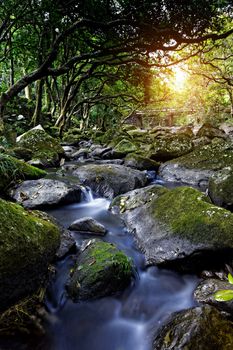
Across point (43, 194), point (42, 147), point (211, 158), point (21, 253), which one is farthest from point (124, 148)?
point (21, 253)

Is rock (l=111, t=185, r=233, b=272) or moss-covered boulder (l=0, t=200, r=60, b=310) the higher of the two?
moss-covered boulder (l=0, t=200, r=60, b=310)

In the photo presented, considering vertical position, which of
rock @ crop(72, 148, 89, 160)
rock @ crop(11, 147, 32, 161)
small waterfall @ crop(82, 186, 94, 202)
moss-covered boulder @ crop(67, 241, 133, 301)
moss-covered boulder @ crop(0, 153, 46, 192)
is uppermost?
rock @ crop(11, 147, 32, 161)

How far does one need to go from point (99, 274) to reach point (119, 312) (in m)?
0.51

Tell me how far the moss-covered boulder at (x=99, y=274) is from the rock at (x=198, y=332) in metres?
0.75

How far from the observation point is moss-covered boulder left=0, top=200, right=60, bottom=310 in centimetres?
250

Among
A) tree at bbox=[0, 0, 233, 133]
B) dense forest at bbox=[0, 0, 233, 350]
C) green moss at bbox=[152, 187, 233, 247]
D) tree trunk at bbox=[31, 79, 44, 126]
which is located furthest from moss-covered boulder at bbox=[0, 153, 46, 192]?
tree trunk at bbox=[31, 79, 44, 126]

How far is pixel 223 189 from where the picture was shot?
5426 millimetres

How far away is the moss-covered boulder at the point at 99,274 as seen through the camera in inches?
127

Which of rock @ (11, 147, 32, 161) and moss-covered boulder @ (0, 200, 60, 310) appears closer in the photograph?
moss-covered boulder @ (0, 200, 60, 310)

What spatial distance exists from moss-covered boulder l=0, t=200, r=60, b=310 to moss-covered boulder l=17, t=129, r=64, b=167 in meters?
6.79

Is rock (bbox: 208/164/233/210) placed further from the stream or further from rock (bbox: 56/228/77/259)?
rock (bbox: 56/228/77/259)

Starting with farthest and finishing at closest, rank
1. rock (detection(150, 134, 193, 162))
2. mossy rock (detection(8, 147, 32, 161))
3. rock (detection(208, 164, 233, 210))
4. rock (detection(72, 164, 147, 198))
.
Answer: rock (detection(150, 134, 193, 162)) → mossy rock (detection(8, 147, 32, 161)) → rock (detection(72, 164, 147, 198)) → rock (detection(208, 164, 233, 210))

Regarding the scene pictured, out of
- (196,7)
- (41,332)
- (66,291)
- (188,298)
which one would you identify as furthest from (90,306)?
(196,7)

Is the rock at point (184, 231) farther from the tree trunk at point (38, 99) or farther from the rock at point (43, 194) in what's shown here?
the tree trunk at point (38, 99)
